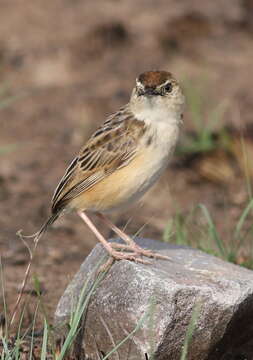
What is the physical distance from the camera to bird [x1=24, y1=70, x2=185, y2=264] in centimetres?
626

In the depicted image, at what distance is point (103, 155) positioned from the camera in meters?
6.55

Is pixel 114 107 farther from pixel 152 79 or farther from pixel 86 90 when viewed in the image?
pixel 152 79

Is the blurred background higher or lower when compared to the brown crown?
lower

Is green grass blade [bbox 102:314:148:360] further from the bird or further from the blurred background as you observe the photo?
the blurred background

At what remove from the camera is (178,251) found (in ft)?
21.6

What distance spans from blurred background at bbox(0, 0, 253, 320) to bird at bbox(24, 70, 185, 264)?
32.4 inches

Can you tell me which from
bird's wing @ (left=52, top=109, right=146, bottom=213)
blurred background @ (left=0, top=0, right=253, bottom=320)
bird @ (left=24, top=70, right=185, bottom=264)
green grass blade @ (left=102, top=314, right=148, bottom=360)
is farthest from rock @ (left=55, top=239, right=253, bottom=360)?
blurred background @ (left=0, top=0, right=253, bottom=320)

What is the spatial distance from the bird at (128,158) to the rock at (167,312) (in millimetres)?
329

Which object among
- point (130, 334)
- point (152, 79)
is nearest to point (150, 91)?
point (152, 79)

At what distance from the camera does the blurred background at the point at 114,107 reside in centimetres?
864

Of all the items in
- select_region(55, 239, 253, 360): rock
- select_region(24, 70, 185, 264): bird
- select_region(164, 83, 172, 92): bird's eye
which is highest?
select_region(164, 83, 172, 92): bird's eye

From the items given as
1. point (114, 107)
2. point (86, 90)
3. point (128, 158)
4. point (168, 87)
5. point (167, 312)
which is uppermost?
point (168, 87)

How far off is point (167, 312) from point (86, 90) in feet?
23.8

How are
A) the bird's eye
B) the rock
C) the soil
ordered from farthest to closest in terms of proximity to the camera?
the soil < the bird's eye < the rock
